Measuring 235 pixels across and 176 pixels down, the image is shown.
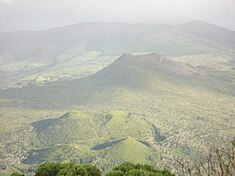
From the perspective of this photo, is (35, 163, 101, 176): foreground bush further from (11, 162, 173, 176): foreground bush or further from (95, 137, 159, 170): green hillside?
(95, 137, 159, 170): green hillside

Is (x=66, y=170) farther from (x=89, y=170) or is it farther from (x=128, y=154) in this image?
(x=128, y=154)

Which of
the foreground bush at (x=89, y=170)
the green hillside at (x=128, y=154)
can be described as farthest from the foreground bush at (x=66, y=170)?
the green hillside at (x=128, y=154)

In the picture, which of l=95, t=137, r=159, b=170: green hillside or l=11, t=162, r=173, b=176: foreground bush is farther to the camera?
l=95, t=137, r=159, b=170: green hillside

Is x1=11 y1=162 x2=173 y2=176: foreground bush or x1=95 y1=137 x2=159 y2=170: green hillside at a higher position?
x1=11 y1=162 x2=173 y2=176: foreground bush

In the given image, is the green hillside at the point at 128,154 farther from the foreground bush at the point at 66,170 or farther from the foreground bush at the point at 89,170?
the foreground bush at the point at 89,170

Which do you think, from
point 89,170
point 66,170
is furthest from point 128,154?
point 66,170

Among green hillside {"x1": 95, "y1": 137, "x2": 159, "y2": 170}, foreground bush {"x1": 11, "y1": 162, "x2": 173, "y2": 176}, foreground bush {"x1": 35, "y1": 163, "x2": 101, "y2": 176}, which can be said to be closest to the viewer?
foreground bush {"x1": 11, "y1": 162, "x2": 173, "y2": 176}

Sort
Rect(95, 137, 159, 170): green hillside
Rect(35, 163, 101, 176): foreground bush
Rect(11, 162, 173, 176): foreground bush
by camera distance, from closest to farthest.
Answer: Rect(11, 162, 173, 176): foreground bush, Rect(35, 163, 101, 176): foreground bush, Rect(95, 137, 159, 170): green hillside

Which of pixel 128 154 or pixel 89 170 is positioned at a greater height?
pixel 89 170

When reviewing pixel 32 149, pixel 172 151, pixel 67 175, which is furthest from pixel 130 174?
pixel 32 149

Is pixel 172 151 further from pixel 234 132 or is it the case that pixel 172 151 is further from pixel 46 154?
pixel 46 154

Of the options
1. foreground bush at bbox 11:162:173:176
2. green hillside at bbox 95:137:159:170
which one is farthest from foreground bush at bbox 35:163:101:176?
green hillside at bbox 95:137:159:170
